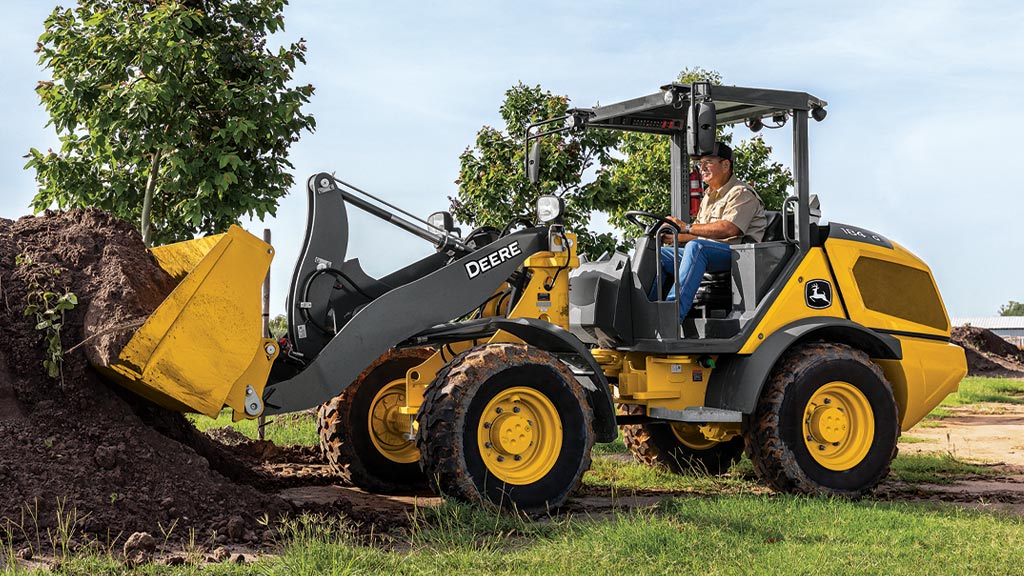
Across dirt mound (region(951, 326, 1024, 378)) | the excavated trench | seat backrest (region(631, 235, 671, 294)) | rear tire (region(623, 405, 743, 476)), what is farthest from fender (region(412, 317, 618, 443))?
dirt mound (region(951, 326, 1024, 378))

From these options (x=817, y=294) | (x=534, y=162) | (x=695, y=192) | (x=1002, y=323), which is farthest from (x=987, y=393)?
(x=1002, y=323)

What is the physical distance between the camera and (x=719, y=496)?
328 inches

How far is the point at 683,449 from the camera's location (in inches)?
390

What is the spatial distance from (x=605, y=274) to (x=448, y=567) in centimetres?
333

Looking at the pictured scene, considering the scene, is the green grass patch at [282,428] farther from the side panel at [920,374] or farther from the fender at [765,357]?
the side panel at [920,374]

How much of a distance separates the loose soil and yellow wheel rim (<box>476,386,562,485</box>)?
2.02ft

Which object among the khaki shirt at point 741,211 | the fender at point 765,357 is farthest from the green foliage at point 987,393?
the khaki shirt at point 741,211

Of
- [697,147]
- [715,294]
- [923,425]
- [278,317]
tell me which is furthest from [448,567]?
[278,317]

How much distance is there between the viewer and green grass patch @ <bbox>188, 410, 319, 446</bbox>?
38.3 ft

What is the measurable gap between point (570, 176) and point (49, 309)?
31.9ft

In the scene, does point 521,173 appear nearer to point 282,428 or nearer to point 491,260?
point 282,428

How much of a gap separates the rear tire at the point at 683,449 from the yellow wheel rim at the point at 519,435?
262 centimetres

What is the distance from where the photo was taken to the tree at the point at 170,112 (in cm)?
1319

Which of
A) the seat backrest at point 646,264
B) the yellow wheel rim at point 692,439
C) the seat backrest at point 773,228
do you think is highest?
the seat backrest at point 773,228
